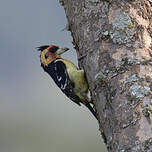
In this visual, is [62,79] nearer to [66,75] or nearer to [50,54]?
[66,75]

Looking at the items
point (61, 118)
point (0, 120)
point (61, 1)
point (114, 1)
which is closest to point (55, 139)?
point (61, 118)

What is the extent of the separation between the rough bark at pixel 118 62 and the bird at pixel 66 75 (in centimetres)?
79

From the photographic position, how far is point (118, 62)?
3.55m

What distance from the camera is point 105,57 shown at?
3.63 metres

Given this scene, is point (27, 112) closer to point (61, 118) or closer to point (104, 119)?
point (61, 118)

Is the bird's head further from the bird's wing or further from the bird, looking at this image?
the bird's wing

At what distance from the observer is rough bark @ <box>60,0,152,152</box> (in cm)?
324

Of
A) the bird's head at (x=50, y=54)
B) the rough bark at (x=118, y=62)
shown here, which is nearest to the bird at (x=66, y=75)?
the bird's head at (x=50, y=54)

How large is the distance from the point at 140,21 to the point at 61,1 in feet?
2.49

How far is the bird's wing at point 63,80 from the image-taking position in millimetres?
5160

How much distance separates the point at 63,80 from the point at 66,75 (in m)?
0.05

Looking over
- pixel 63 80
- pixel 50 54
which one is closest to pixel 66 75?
pixel 63 80

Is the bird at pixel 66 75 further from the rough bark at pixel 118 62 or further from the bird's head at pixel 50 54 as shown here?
the rough bark at pixel 118 62

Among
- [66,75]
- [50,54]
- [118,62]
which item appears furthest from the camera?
[50,54]
